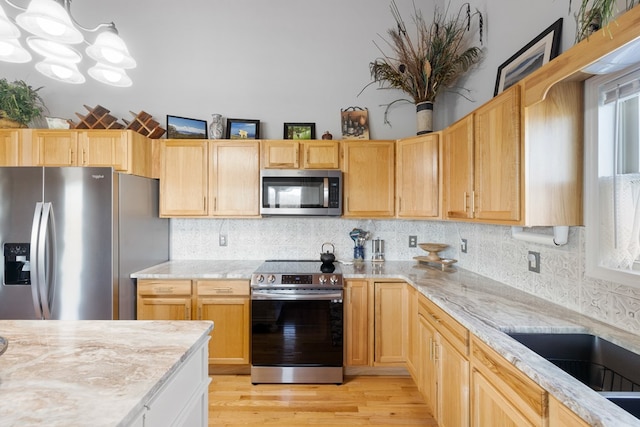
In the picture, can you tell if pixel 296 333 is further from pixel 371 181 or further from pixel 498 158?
pixel 498 158

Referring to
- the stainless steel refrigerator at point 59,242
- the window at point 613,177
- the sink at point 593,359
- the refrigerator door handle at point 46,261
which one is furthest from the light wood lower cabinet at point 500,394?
the refrigerator door handle at point 46,261

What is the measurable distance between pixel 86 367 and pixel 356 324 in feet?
6.45

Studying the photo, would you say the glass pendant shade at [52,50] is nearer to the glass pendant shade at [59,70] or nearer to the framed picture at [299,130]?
the glass pendant shade at [59,70]

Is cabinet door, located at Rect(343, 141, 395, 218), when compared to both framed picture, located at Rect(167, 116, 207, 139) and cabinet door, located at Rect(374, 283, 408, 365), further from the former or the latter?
framed picture, located at Rect(167, 116, 207, 139)

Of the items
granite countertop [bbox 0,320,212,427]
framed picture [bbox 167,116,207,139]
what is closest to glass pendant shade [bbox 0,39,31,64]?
granite countertop [bbox 0,320,212,427]

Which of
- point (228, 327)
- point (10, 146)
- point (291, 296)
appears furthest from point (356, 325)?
point (10, 146)

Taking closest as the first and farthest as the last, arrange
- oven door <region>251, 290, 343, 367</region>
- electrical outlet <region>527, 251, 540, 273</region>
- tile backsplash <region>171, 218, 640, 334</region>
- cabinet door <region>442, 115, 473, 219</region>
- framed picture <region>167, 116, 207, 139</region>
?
electrical outlet <region>527, 251, 540, 273</region> < cabinet door <region>442, 115, 473, 219</region> < oven door <region>251, 290, 343, 367</region> < tile backsplash <region>171, 218, 640, 334</region> < framed picture <region>167, 116, 207, 139</region>

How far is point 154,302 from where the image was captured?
249 centimetres

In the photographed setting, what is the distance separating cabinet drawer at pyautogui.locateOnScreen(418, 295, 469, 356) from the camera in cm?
146

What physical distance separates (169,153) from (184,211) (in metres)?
0.58

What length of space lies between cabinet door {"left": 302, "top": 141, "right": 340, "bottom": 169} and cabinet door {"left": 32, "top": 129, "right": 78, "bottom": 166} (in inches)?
80.2

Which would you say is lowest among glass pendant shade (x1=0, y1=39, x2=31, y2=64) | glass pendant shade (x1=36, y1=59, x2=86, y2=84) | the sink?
the sink

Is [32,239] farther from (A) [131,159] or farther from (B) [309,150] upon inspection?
(B) [309,150]

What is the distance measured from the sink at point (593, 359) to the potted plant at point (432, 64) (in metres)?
1.95
